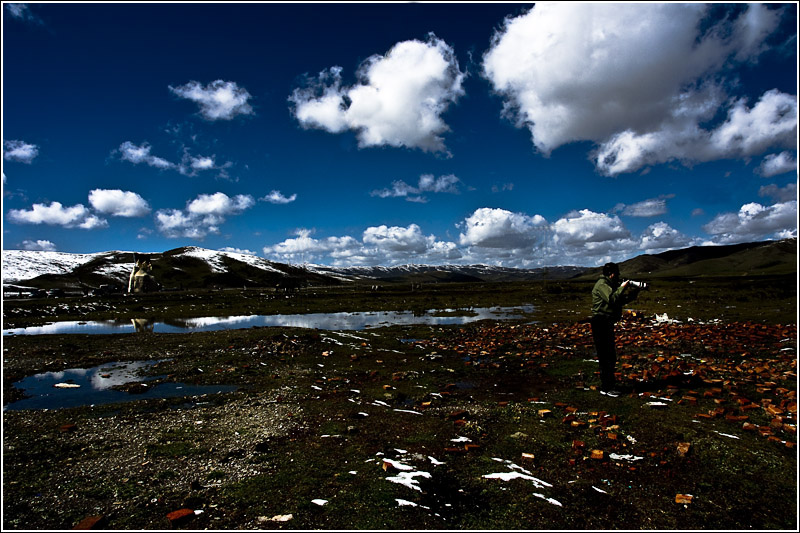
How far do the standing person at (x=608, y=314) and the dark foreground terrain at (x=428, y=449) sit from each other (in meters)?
0.93

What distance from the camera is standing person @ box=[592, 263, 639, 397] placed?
45.1 feet

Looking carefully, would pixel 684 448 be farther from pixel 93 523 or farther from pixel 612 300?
pixel 93 523

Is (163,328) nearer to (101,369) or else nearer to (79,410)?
(101,369)

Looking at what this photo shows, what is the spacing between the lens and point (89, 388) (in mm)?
17094

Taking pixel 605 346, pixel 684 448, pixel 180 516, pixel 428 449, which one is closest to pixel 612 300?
pixel 605 346

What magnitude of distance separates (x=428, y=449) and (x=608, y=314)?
8519 millimetres

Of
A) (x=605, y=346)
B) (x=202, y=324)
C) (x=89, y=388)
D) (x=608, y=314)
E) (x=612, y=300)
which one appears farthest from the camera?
(x=202, y=324)

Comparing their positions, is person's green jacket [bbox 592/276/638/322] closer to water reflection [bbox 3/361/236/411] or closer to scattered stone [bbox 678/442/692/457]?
scattered stone [bbox 678/442/692/457]

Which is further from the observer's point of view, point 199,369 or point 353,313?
point 353,313

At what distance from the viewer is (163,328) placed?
39.2 m

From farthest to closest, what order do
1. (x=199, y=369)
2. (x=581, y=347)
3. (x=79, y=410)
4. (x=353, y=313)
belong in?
(x=353, y=313) < (x=581, y=347) < (x=199, y=369) < (x=79, y=410)

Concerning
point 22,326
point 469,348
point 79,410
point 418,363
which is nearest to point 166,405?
point 79,410

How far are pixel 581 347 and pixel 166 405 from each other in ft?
73.3

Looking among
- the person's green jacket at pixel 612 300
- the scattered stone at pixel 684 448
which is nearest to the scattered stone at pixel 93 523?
the scattered stone at pixel 684 448
